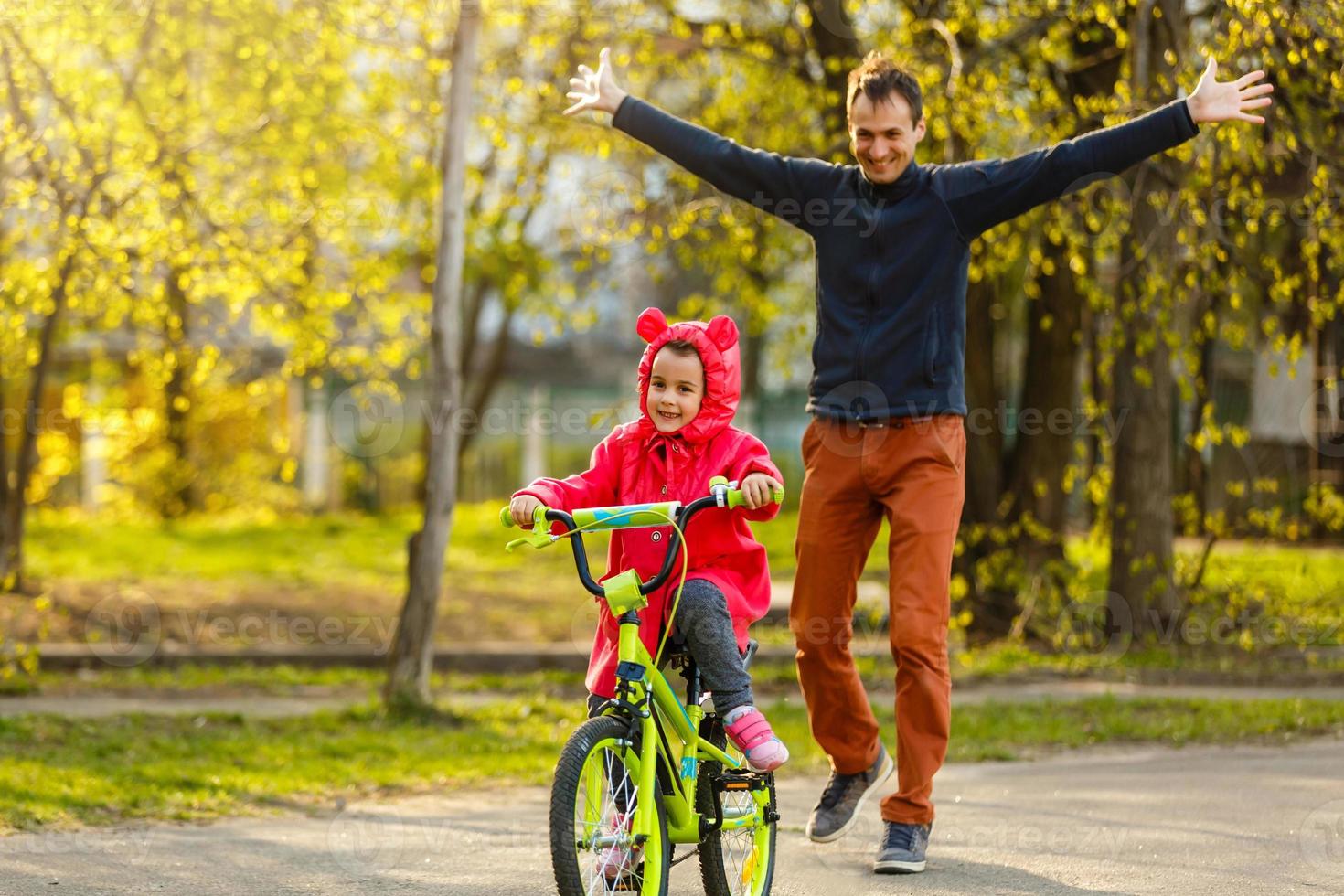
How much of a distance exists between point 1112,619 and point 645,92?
7.40 metres

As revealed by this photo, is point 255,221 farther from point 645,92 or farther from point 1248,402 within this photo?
point 1248,402

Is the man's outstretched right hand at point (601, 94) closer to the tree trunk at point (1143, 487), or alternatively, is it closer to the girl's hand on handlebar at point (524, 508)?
the girl's hand on handlebar at point (524, 508)

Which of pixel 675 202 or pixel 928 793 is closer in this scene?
pixel 928 793

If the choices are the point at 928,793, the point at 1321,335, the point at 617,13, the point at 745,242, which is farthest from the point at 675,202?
the point at 1321,335

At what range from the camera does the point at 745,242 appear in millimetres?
9359

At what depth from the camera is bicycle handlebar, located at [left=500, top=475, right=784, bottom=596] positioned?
3812 millimetres

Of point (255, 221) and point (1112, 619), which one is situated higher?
point (255, 221)

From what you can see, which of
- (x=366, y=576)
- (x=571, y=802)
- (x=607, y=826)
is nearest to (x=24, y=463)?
(x=366, y=576)

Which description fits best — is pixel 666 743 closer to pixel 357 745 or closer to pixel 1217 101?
pixel 1217 101

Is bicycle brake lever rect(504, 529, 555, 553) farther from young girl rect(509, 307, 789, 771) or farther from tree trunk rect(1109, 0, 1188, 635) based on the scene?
tree trunk rect(1109, 0, 1188, 635)

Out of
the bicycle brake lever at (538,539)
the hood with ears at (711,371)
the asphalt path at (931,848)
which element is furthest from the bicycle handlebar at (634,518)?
the asphalt path at (931,848)

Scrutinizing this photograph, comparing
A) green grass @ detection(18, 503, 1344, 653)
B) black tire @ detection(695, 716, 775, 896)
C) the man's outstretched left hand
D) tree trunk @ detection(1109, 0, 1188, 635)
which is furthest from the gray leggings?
tree trunk @ detection(1109, 0, 1188, 635)

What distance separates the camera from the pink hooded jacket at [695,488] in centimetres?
410

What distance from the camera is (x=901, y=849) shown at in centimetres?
463
